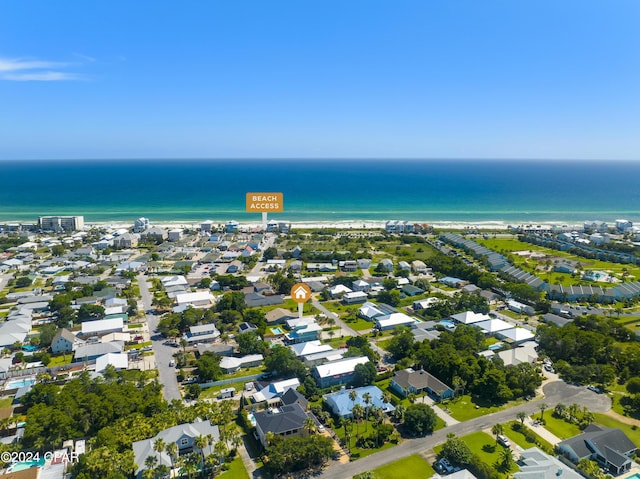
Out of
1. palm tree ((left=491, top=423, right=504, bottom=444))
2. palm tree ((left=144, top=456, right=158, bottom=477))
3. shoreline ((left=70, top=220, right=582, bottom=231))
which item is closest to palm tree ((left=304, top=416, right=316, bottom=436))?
palm tree ((left=144, top=456, right=158, bottom=477))

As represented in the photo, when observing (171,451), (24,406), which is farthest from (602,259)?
(24,406)

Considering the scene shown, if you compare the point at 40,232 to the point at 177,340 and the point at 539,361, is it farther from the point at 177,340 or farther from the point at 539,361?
the point at 539,361

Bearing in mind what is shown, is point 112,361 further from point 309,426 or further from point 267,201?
point 267,201

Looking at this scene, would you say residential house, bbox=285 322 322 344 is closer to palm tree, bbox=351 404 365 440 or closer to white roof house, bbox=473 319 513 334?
palm tree, bbox=351 404 365 440

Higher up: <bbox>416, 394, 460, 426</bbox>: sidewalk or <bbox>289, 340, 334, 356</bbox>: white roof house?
<bbox>289, 340, 334, 356</bbox>: white roof house

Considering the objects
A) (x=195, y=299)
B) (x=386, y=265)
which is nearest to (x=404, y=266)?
(x=386, y=265)
